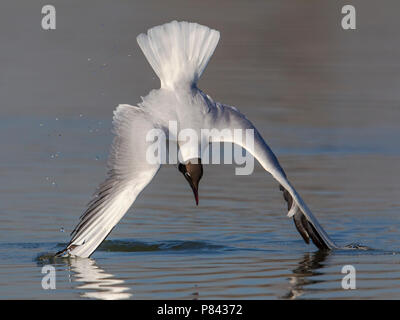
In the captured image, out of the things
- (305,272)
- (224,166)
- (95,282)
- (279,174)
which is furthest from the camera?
(224,166)

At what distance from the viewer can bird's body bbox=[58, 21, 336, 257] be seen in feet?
27.4

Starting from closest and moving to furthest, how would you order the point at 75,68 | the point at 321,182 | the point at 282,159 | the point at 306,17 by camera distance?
the point at 321,182
the point at 282,159
the point at 75,68
the point at 306,17

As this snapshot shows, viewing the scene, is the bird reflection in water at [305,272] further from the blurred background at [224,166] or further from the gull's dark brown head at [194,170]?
the gull's dark brown head at [194,170]

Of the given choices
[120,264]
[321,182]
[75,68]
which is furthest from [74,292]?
[75,68]

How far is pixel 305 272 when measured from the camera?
27.0 feet

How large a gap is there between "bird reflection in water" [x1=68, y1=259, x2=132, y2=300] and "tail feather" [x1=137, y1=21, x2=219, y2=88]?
1876mm

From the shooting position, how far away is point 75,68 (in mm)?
15789

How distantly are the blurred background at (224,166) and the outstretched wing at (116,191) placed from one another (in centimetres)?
19

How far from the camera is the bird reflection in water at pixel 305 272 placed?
24.9ft

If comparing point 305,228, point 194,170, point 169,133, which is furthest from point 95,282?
point 305,228

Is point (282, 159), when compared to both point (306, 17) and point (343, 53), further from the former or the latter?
point (306, 17)

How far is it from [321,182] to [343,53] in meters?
8.09

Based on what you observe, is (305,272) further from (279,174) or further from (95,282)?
(95,282)

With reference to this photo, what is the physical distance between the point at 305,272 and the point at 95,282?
151 centimetres
